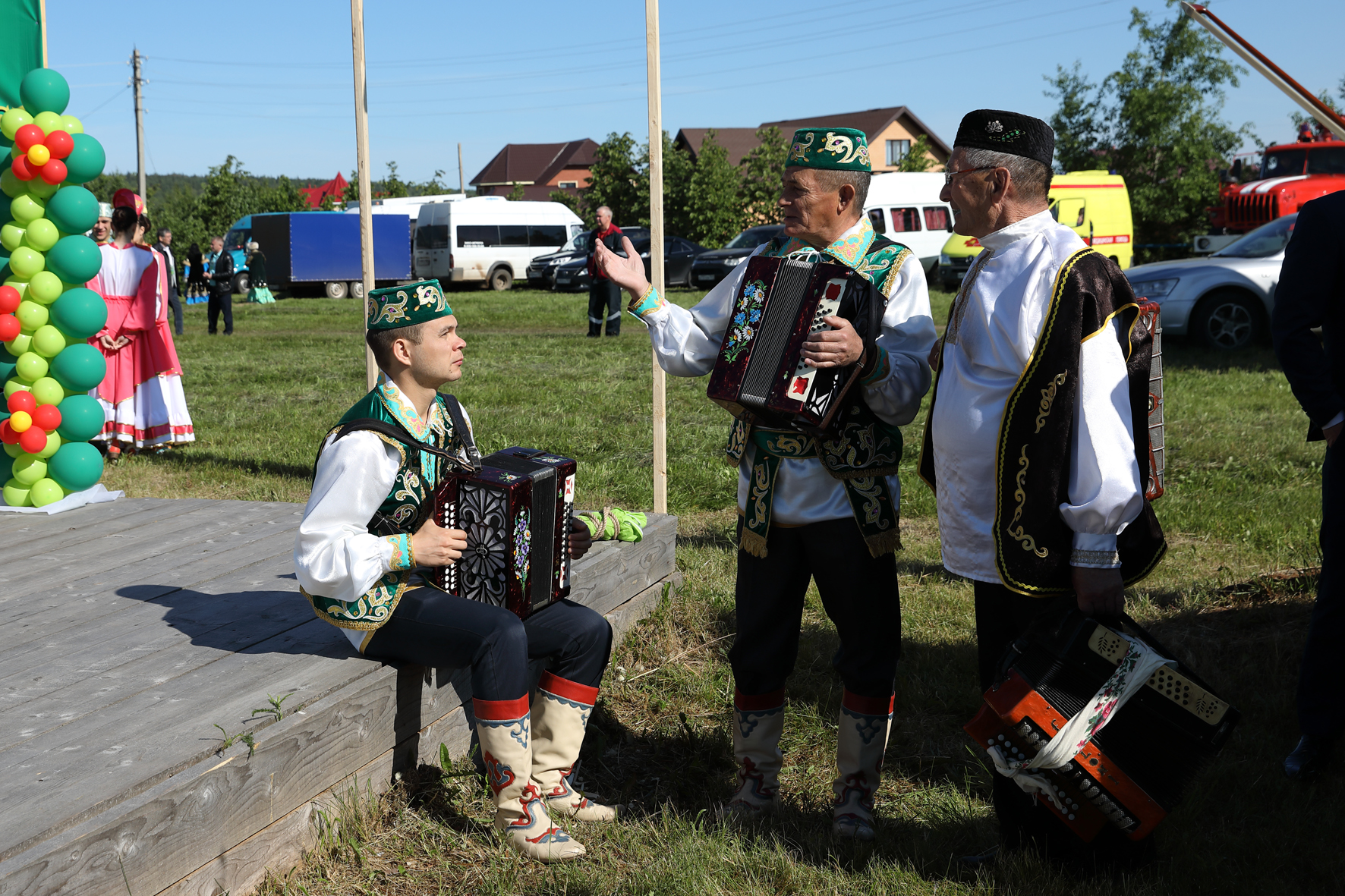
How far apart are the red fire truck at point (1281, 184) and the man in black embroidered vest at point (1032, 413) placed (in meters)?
17.6

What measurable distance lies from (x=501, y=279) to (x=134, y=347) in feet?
69.7

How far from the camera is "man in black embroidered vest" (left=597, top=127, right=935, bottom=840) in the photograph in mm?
3188

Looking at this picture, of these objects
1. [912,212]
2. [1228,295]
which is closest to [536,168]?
[912,212]

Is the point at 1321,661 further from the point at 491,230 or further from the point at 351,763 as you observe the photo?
the point at 491,230

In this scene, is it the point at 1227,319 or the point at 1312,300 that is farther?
the point at 1227,319

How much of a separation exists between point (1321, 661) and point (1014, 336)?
71.0 inches

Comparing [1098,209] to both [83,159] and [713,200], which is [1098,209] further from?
[83,159]

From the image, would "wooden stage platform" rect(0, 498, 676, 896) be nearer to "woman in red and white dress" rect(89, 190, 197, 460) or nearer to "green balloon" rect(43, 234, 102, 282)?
"green balloon" rect(43, 234, 102, 282)

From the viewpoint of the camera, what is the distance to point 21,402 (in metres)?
5.86

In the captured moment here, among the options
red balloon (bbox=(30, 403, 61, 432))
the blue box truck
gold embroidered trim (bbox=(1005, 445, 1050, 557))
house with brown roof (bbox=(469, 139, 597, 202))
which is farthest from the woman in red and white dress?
house with brown roof (bbox=(469, 139, 597, 202))

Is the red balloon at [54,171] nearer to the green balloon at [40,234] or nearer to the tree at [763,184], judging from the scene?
the green balloon at [40,234]

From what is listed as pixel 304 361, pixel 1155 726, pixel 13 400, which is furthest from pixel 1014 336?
pixel 304 361

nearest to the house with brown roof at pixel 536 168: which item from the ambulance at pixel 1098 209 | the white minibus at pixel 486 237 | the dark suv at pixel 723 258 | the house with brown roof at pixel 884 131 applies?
the house with brown roof at pixel 884 131

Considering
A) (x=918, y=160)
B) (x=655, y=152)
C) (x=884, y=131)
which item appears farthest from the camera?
(x=884, y=131)
